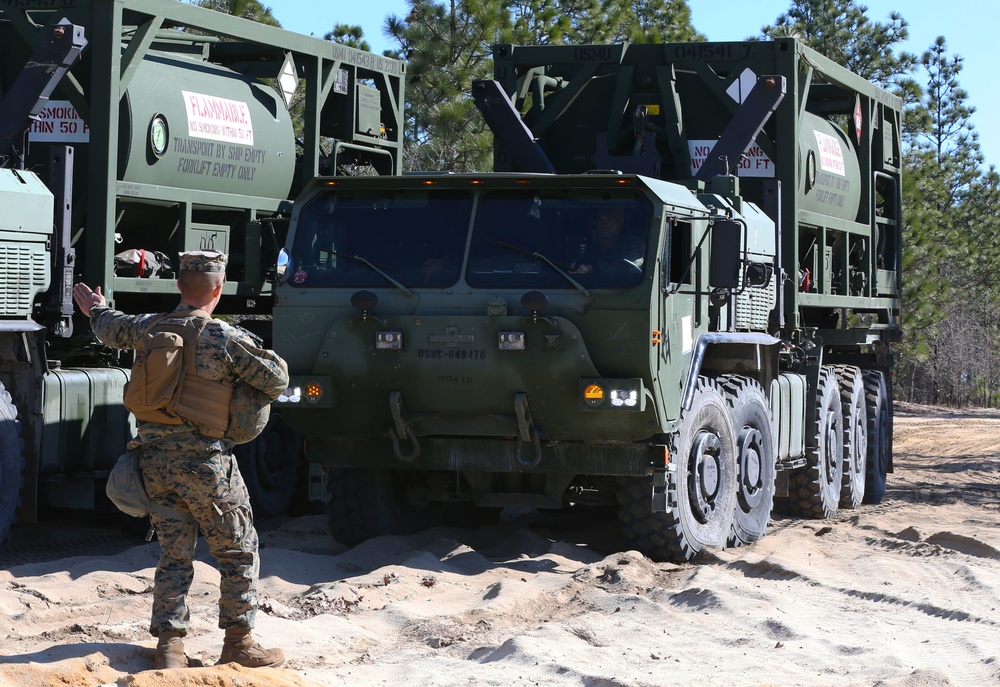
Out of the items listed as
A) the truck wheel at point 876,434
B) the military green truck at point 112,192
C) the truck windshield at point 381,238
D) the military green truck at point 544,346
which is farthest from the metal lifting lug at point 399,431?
the truck wheel at point 876,434

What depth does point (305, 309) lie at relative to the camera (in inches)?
348

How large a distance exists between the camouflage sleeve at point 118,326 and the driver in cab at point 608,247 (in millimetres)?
3131

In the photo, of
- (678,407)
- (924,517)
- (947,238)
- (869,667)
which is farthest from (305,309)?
(947,238)

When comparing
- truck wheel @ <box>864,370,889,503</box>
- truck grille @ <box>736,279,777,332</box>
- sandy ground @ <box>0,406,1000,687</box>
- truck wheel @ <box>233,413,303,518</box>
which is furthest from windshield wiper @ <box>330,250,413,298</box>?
truck wheel @ <box>864,370,889,503</box>

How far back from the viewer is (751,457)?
33.3 feet

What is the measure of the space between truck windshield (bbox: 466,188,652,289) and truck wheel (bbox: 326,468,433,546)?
5.25 feet

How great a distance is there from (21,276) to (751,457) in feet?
15.9

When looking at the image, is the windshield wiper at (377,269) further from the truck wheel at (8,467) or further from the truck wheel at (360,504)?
the truck wheel at (8,467)

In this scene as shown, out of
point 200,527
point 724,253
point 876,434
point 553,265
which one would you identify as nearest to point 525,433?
point 553,265

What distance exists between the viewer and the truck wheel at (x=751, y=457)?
9922mm

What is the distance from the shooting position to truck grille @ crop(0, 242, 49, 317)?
865cm

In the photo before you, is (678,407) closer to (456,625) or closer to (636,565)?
(636,565)

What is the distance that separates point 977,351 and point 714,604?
85.3ft

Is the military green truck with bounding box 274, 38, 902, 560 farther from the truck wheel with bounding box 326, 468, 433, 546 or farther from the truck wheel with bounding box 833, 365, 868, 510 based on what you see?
the truck wheel with bounding box 833, 365, 868, 510
